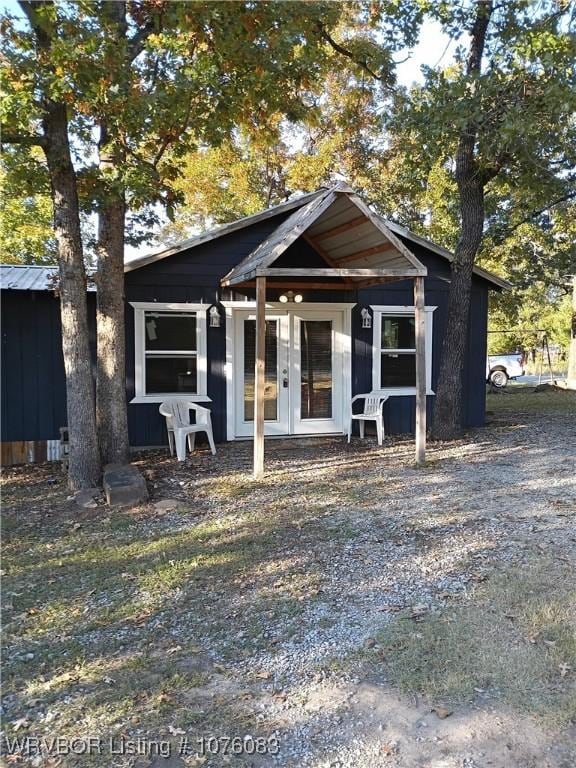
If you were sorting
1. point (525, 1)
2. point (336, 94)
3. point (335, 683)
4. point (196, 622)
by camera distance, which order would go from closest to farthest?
point (335, 683) → point (196, 622) → point (525, 1) → point (336, 94)

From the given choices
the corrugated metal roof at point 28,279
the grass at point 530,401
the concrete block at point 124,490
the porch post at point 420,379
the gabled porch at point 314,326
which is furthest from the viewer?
the grass at point 530,401

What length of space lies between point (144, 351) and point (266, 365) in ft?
6.01

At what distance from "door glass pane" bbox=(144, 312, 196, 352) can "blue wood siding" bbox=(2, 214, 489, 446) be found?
24cm

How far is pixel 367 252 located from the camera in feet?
25.8

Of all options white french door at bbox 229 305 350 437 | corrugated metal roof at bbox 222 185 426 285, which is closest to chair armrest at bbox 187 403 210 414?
white french door at bbox 229 305 350 437

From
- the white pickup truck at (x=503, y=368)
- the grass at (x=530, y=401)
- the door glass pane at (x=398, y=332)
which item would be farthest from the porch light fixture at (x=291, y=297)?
the white pickup truck at (x=503, y=368)

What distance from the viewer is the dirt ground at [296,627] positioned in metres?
2.36

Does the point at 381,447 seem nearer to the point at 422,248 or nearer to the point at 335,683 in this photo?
the point at 422,248

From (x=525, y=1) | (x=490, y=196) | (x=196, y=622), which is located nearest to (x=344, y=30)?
(x=490, y=196)

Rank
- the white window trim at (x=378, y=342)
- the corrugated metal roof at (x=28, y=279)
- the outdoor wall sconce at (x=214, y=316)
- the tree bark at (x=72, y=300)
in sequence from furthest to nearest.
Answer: the white window trim at (x=378, y=342)
the outdoor wall sconce at (x=214, y=316)
the corrugated metal roof at (x=28, y=279)
the tree bark at (x=72, y=300)

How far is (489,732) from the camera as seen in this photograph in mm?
2369

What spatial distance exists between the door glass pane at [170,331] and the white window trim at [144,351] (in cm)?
8

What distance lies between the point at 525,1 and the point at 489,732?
8796mm

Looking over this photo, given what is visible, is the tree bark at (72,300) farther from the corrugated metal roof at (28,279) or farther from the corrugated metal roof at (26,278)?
the corrugated metal roof at (26,278)
